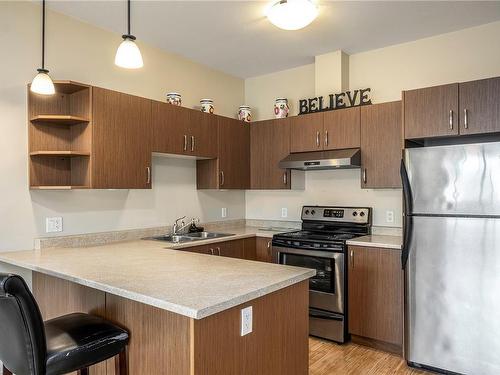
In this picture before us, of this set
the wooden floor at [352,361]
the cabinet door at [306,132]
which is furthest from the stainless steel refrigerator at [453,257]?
the cabinet door at [306,132]

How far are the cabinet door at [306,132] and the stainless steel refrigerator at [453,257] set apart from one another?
1049 mm

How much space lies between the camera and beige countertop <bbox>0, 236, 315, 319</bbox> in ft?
4.84

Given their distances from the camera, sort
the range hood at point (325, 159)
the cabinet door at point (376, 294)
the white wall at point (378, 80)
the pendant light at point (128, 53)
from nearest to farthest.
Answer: the pendant light at point (128, 53) < the cabinet door at point (376, 294) < the white wall at point (378, 80) < the range hood at point (325, 159)

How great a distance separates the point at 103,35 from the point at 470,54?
3.08 metres

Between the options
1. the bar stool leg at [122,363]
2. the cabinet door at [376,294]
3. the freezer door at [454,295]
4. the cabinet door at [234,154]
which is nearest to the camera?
the bar stool leg at [122,363]

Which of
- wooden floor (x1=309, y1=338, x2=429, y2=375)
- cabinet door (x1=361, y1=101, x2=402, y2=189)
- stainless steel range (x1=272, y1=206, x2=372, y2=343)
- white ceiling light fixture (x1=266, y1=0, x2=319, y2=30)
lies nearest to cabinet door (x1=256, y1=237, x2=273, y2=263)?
stainless steel range (x1=272, y1=206, x2=372, y2=343)

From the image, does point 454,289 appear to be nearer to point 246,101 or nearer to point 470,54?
point 470,54

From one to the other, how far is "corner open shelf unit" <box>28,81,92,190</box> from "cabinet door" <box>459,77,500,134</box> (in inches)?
106

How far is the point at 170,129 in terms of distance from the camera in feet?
10.5

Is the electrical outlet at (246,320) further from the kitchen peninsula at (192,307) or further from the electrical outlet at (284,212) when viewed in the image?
the electrical outlet at (284,212)

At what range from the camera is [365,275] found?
305cm

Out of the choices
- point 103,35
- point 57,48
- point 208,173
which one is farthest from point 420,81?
point 57,48

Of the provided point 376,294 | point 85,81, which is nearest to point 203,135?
point 85,81

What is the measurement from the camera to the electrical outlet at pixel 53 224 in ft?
8.95
